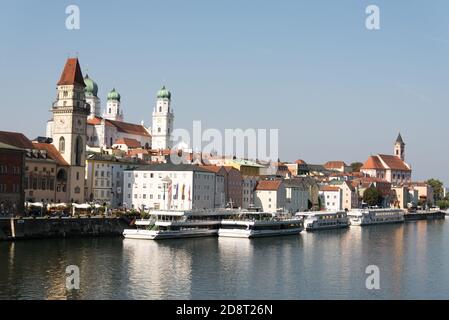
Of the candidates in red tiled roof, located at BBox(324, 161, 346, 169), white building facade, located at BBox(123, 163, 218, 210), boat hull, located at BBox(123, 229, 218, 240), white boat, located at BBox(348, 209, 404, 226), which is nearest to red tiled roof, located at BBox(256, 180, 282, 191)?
white boat, located at BBox(348, 209, 404, 226)

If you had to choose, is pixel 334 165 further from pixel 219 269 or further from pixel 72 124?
pixel 219 269

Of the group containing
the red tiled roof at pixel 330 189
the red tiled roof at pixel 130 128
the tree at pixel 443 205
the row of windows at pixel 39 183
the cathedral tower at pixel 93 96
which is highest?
the cathedral tower at pixel 93 96

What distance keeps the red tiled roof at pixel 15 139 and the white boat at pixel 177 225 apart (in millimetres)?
18055

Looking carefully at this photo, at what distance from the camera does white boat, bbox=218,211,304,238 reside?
7644 centimetres

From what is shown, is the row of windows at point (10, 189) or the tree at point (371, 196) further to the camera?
the tree at point (371, 196)

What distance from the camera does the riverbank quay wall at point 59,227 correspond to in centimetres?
6231

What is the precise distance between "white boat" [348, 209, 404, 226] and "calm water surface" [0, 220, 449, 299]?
36.7 meters

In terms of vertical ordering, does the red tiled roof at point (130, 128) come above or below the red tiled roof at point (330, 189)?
above

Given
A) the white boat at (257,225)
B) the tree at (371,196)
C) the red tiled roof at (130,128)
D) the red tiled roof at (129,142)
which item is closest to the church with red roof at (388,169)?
the tree at (371,196)

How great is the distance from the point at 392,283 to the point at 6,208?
3972 cm

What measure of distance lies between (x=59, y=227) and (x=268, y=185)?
4907 centimetres

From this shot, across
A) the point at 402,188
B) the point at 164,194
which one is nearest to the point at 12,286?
the point at 164,194

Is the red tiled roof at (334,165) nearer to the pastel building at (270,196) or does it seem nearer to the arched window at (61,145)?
the pastel building at (270,196)

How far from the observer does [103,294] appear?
39344 millimetres
